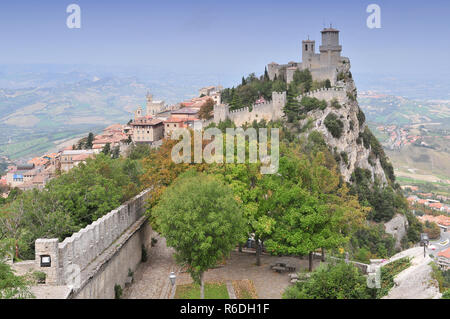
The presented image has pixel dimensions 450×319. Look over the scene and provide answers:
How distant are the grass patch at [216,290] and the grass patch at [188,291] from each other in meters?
0.36

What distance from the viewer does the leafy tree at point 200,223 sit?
1669cm

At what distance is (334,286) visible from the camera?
13.6 metres

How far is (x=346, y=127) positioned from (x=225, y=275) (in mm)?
36127

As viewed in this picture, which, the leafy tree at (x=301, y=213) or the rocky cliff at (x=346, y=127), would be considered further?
the rocky cliff at (x=346, y=127)

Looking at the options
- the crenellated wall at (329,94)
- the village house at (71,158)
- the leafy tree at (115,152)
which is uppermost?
the crenellated wall at (329,94)

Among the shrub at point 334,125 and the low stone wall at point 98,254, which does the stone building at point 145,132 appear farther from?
the low stone wall at point 98,254

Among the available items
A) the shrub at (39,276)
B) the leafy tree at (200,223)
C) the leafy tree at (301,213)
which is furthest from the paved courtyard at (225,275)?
the shrub at (39,276)

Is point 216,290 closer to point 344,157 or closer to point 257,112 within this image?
point 257,112

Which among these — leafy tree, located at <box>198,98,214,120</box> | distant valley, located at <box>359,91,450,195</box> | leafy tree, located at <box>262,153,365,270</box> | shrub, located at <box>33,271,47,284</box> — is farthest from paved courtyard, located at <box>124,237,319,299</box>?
distant valley, located at <box>359,91,450,195</box>

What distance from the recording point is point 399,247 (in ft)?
164

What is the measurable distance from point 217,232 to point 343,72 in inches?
1780

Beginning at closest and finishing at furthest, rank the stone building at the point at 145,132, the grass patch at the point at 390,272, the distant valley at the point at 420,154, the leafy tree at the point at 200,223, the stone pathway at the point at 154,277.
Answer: the grass patch at the point at 390,272 < the leafy tree at the point at 200,223 < the stone pathway at the point at 154,277 < the stone building at the point at 145,132 < the distant valley at the point at 420,154
